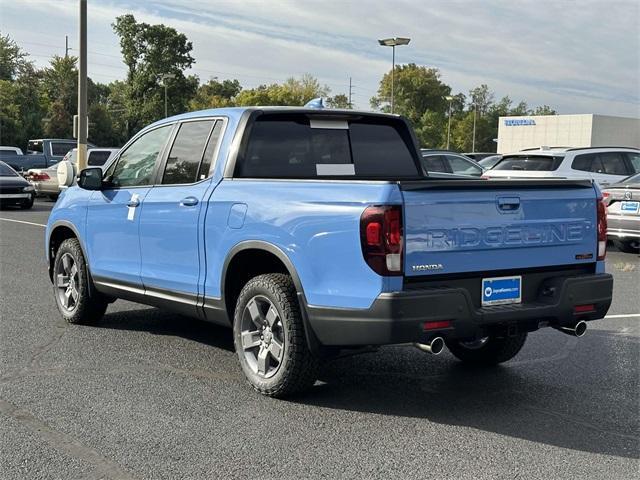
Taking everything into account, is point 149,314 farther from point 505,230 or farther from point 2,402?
point 505,230

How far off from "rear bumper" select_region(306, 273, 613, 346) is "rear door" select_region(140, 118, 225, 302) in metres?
1.34

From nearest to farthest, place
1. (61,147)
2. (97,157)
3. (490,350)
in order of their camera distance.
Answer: (490,350) → (97,157) → (61,147)

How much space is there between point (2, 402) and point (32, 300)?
363 centimetres

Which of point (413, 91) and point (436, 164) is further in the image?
point (413, 91)

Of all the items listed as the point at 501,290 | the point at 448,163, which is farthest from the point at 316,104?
the point at 448,163

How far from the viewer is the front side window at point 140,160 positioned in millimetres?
6230

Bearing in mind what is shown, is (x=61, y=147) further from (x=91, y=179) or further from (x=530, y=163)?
(x=91, y=179)

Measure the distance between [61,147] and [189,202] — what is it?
3026 cm

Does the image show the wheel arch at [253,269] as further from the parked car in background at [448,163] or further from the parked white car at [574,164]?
the parked car in background at [448,163]

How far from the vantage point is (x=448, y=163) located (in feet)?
62.1

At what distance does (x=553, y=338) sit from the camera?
685cm

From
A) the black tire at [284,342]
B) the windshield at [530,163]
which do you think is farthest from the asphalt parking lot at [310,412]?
the windshield at [530,163]

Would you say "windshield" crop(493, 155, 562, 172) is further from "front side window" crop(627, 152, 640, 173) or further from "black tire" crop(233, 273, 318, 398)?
"black tire" crop(233, 273, 318, 398)

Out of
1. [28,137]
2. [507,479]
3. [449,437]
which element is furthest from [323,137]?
[28,137]
